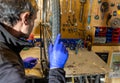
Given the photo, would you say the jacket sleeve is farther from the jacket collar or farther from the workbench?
the workbench

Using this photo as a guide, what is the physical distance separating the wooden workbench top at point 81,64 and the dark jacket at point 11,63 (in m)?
0.80

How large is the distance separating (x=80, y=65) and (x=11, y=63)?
4.18 ft

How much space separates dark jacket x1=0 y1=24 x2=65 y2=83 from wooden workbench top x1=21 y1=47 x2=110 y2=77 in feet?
2.63

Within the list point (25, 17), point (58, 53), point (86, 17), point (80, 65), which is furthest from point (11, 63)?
point (86, 17)

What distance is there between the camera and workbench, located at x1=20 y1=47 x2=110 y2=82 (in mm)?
1922

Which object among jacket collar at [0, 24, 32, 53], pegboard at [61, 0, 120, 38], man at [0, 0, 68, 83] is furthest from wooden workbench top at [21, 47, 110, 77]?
jacket collar at [0, 24, 32, 53]

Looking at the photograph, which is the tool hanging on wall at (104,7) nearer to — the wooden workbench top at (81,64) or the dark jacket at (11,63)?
the wooden workbench top at (81,64)

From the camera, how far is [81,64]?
82.0 inches

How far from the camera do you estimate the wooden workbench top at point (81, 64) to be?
1926 millimetres

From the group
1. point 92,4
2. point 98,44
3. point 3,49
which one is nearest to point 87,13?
point 92,4

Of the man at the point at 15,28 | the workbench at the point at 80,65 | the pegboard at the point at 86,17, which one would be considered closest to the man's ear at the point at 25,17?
the man at the point at 15,28

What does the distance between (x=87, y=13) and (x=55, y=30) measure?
4.95 ft

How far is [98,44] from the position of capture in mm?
2893

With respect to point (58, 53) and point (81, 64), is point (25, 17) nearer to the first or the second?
point (58, 53)
